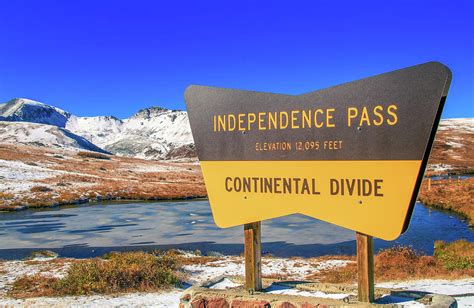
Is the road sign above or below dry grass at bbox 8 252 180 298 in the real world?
above

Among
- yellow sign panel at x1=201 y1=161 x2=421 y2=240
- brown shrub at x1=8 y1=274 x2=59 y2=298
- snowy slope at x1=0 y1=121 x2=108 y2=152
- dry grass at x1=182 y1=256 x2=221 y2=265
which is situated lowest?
dry grass at x1=182 y1=256 x2=221 y2=265

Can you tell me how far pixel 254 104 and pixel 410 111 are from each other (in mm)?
2591

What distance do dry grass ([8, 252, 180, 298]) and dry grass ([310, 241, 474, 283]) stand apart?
496cm

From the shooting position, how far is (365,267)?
6.33 metres

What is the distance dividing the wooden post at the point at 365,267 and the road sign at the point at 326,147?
0.71 ft

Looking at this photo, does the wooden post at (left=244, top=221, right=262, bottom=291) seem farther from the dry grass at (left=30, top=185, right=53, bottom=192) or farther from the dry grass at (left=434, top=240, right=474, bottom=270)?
the dry grass at (left=30, top=185, right=53, bottom=192)

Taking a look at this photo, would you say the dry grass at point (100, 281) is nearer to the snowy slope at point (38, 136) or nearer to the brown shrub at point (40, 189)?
the brown shrub at point (40, 189)

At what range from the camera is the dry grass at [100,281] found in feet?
37.2

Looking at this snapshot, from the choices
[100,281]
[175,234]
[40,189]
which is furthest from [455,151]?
[100,281]

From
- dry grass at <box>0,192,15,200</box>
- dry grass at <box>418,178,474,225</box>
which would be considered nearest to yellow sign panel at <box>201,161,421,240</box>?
dry grass at <box>418,178,474,225</box>

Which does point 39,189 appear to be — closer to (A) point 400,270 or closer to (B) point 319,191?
(A) point 400,270

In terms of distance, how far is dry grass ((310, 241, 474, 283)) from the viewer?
12.5m

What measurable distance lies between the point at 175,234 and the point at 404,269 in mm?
13691

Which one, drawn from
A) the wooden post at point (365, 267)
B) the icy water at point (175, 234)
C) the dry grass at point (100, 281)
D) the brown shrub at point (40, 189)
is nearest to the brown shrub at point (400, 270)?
the icy water at point (175, 234)
